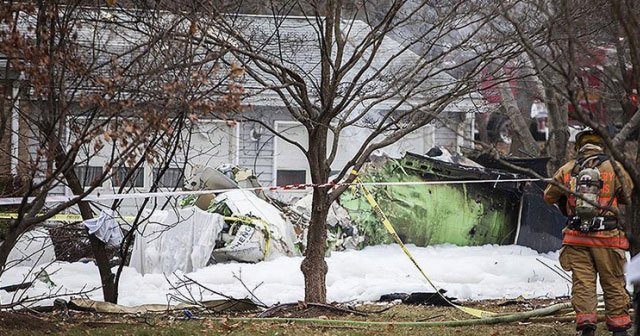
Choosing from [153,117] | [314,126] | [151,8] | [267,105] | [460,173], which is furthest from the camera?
[267,105]

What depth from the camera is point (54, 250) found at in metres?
14.9

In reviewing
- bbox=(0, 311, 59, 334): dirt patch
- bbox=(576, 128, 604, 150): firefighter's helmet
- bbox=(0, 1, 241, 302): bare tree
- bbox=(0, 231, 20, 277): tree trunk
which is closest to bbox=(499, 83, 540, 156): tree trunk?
bbox=(576, 128, 604, 150): firefighter's helmet

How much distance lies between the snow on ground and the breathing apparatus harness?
5.01 m

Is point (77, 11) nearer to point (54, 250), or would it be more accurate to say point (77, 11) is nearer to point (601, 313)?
point (601, 313)

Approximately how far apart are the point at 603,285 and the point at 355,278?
21.9ft

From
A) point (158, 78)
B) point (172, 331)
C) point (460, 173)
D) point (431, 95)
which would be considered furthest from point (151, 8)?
point (460, 173)

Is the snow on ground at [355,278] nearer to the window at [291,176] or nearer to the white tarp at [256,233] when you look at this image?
the white tarp at [256,233]

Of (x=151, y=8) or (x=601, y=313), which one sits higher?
(x=151, y=8)

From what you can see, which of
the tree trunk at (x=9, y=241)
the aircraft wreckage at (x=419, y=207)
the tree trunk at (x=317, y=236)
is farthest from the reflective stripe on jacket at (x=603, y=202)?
the aircraft wreckage at (x=419, y=207)

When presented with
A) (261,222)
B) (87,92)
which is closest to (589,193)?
(87,92)

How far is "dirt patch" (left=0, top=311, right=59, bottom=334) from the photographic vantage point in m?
7.96

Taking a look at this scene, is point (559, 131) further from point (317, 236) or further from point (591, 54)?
point (591, 54)

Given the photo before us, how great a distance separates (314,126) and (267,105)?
390 inches

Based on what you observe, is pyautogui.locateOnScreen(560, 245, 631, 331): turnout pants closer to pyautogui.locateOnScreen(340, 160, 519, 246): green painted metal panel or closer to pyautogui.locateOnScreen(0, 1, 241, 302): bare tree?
pyautogui.locateOnScreen(0, 1, 241, 302): bare tree
